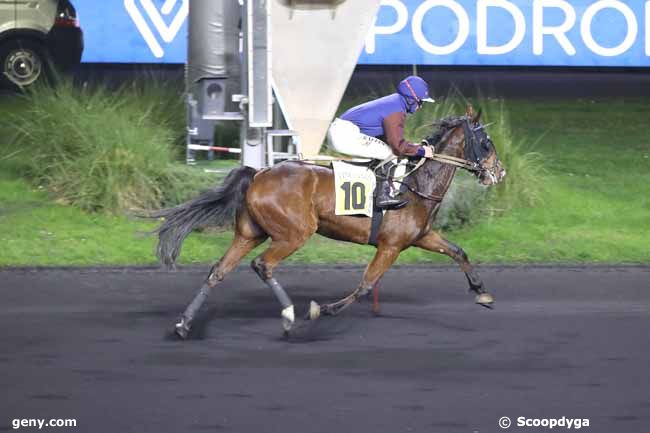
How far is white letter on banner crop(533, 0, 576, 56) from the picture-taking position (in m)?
20.9

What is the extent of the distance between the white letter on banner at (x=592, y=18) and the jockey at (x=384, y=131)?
11353 millimetres

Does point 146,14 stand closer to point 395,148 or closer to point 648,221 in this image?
point 648,221

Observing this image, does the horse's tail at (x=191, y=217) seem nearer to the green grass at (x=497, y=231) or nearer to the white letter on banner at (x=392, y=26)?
the green grass at (x=497, y=231)

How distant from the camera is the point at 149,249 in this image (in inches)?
527

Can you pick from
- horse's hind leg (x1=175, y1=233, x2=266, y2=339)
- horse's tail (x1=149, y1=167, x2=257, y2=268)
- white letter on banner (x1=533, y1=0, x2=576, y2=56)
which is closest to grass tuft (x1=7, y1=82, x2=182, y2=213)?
horse's tail (x1=149, y1=167, x2=257, y2=268)

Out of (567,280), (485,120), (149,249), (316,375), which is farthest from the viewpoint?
(485,120)

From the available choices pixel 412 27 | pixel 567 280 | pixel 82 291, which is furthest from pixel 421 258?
pixel 412 27

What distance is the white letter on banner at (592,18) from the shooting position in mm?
21109

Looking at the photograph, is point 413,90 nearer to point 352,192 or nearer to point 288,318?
point 352,192

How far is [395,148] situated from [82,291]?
324 cm

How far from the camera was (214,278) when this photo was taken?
996 cm

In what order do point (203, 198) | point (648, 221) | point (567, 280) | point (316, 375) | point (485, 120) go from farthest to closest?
1. point (485, 120)
2. point (648, 221)
3. point (567, 280)
4. point (203, 198)
5. point (316, 375)

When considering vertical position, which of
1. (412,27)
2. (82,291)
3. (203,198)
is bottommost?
(82,291)

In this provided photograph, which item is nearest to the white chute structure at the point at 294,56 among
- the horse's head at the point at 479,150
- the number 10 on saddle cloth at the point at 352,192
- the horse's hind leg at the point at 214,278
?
the horse's head at the point at 479,150
